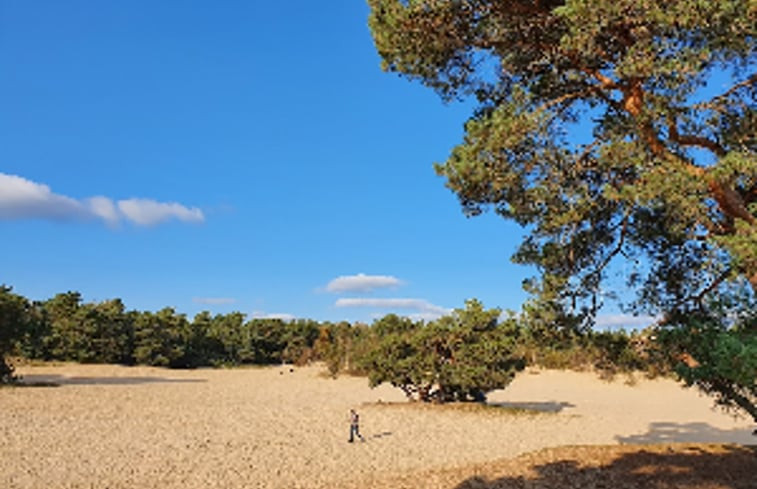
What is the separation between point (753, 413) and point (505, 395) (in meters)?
27.1

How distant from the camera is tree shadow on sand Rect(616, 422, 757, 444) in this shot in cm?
1862

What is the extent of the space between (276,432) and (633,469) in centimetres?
1013

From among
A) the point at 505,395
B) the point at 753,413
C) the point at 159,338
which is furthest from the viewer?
the point at 159,338

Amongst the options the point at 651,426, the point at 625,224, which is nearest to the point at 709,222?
the point at 625,224

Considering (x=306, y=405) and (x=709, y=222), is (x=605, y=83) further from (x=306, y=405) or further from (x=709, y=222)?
(x=306, y=405)

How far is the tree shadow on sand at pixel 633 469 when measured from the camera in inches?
430

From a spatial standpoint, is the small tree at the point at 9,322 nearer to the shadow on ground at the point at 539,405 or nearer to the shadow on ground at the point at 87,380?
the shadow on ground at the point at 87,380

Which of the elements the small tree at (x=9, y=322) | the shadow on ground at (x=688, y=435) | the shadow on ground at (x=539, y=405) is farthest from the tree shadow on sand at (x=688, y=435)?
the small tree at (x=9, y=322)

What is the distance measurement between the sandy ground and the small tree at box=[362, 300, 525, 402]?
1.21m

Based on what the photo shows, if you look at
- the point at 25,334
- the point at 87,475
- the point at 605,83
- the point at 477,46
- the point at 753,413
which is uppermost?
the point at 477,46

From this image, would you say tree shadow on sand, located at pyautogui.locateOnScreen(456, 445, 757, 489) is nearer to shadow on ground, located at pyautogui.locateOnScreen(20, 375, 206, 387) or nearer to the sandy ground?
the sandy ground

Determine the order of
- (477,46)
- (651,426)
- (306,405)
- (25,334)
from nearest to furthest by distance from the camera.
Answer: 1. (477,46)
2. (651,426)
3. (306,405)
4. (25,334)

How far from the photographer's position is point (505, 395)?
34.4m

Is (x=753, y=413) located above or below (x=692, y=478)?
above
